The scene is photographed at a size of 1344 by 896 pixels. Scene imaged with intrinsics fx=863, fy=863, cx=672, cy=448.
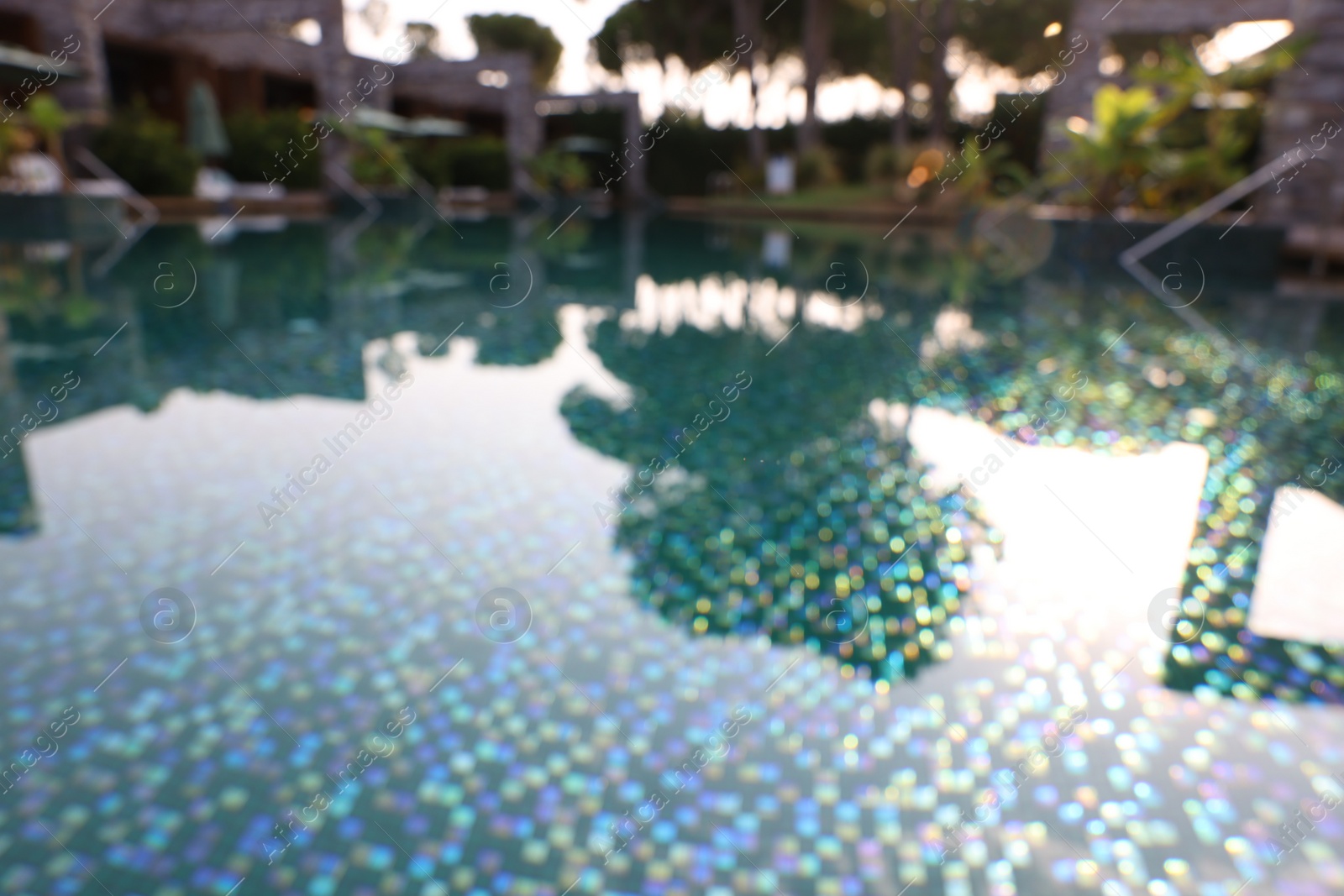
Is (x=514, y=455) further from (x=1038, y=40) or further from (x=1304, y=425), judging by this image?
(x=1038, y=40)

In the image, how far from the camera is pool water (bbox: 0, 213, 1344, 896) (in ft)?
4.81

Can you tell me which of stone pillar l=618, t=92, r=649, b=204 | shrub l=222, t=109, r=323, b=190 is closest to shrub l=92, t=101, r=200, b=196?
shrub l=222, t=109, r=323, b=190

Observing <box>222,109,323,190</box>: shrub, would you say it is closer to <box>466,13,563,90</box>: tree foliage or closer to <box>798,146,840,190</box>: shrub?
<box>798,146,840,190</box>: shrub

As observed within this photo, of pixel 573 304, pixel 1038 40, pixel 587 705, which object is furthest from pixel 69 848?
pixel 1038 40

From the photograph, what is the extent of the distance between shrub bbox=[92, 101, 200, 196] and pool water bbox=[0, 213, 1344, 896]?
35.8 ft

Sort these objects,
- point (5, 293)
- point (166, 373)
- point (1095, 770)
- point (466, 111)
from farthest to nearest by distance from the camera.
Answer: point (466, 111) → point (5, 293) → point (166, 373) → point (1095, 770)

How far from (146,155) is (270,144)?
3.39m

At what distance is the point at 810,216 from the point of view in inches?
786

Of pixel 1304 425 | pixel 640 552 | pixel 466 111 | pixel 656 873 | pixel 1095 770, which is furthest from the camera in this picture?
pixel 466 111

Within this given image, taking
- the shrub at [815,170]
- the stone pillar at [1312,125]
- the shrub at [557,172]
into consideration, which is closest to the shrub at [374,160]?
the shrub at [557,172]

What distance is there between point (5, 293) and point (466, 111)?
75.9ft

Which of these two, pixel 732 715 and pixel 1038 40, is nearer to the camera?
pixel 732 715

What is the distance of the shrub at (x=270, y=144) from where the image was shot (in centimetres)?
1712

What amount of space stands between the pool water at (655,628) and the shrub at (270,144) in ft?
44.8
